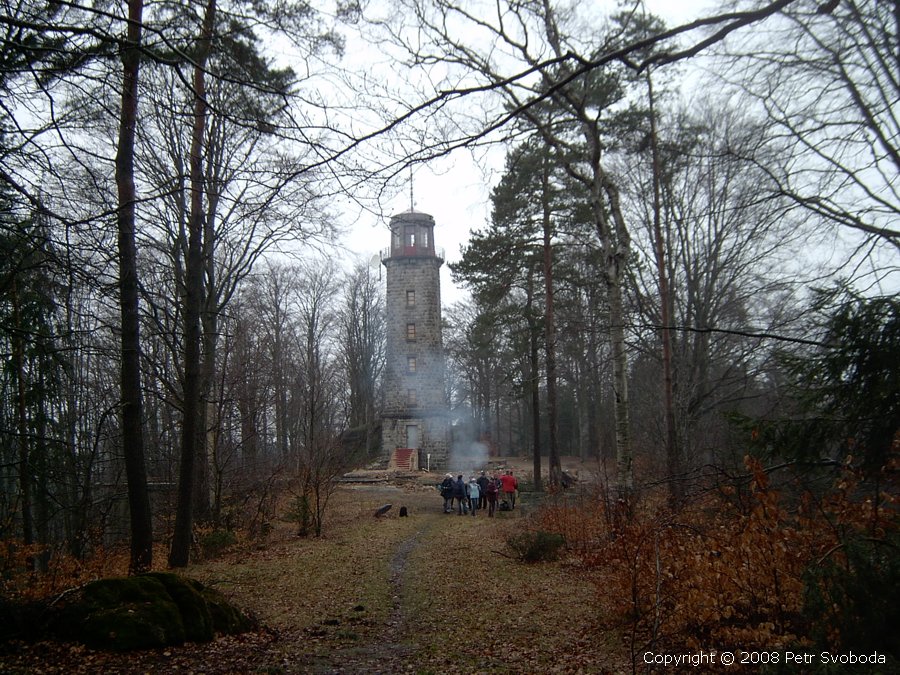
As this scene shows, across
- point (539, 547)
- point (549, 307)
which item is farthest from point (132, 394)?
point (549, 307)

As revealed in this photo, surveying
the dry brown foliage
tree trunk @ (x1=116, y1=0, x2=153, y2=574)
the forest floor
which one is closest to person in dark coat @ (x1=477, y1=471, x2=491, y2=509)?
the forest floor

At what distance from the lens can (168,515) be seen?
46.4ft

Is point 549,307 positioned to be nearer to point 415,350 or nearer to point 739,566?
point 739,566

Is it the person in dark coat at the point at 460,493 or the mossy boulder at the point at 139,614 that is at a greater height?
the mossy boulder at the point at 139,614

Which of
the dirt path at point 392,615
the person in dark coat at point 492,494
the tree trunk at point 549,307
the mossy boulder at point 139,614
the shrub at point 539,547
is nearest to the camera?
the mossy boulder at point 139,614

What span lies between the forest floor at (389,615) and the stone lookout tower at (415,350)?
2087 cm

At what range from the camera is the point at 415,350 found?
118 ft

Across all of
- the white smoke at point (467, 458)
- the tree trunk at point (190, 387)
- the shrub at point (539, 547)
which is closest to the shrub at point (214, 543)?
the tree trunk at point (190, 387)

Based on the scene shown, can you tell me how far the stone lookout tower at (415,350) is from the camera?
35.5 meters

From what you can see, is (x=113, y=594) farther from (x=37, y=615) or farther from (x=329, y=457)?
(x=329, y=457)

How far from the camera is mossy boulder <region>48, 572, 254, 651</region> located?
17.5 ft

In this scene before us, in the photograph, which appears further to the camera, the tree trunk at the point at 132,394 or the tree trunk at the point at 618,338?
the tree trunk at the point at 618,338

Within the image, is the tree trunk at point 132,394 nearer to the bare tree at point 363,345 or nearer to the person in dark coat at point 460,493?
the person in dark coat at point 460,493

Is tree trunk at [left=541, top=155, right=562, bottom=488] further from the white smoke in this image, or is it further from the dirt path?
the white smoke
